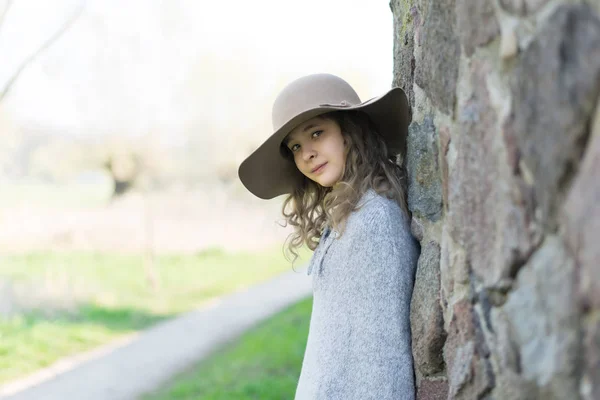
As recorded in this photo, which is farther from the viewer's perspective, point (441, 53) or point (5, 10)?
point (5, 10)

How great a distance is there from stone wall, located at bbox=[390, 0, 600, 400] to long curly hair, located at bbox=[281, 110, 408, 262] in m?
0.36

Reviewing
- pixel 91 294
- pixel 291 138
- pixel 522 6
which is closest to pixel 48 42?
pixel 91 294

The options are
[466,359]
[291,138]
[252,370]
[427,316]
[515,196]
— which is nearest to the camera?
[515,196]

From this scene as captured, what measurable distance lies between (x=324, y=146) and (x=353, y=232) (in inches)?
14.8

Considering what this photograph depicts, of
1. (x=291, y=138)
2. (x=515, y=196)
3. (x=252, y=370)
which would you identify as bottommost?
(x=252, y=370)

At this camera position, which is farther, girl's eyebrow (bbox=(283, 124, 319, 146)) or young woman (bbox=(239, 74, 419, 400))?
girl's eyebrow (bbox=(283, 124, 319, 146))

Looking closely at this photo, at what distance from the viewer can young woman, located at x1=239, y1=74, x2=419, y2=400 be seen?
209 centimetres

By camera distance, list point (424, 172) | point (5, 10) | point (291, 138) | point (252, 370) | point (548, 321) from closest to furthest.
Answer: point (548, 321), point (424, 172), point (291, 138), point (5, 10), point (252, 370)

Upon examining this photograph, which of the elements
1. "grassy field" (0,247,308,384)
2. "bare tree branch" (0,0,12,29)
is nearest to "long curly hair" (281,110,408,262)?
"bare tree branch" (0,0,12,29)

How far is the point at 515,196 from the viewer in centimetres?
133

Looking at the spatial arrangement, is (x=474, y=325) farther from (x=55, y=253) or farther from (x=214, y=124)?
(x=214, y=124)

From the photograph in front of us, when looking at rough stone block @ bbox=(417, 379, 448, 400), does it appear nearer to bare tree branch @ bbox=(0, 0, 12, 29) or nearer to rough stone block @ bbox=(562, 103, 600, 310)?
rough stone block @ bbox=(562, 103, 600, 310)

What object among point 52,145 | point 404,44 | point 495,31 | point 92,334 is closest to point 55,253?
point 52,145

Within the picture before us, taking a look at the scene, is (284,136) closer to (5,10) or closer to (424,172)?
(424,172)
